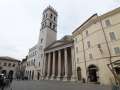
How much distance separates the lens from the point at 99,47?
20500 mm

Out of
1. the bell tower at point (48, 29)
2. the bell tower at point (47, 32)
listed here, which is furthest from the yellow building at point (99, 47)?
the bell tower at point (48, 29)

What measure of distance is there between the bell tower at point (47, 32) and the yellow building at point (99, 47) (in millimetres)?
19341

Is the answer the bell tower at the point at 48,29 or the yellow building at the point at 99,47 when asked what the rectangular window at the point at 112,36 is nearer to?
the yellow building at the point at 99,47

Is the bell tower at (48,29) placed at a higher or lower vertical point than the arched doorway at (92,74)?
higher

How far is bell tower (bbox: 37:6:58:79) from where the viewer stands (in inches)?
1650

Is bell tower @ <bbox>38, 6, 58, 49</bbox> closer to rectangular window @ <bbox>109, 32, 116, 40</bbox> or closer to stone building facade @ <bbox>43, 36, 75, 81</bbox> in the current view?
stone building facade @ <bbox>43, 36, 75, 81</bbox>

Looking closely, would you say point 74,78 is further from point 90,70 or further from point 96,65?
point 96,65

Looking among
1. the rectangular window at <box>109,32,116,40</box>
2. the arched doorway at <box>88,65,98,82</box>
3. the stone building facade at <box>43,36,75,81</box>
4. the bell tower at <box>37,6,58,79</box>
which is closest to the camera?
the rectangular window at <box>109,32,116,40</box>

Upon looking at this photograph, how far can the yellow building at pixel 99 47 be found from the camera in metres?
18.2

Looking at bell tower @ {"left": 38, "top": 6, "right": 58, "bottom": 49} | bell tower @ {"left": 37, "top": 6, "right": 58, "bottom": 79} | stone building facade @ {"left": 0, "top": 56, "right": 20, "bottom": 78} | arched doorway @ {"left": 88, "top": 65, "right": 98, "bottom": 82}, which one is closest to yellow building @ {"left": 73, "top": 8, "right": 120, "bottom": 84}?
arched doorway @ {"left": 88, "top": 65, "right": 98, "bottom": 82}

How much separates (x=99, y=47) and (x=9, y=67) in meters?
54.8

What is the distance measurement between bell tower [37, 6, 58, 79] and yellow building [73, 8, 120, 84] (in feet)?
63.5

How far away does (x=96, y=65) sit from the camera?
67.9ft

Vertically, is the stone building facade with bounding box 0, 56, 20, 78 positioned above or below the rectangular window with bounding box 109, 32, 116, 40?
below
